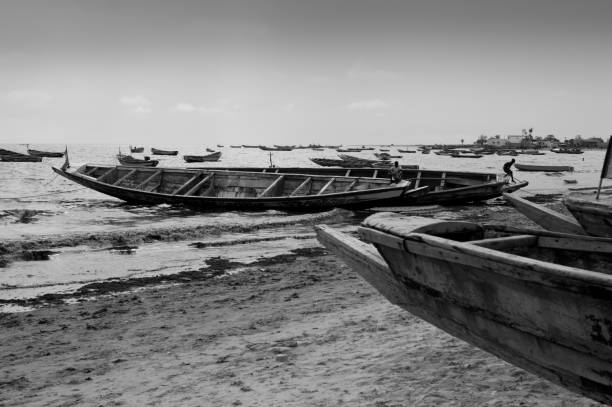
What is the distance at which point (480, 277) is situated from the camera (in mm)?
2748

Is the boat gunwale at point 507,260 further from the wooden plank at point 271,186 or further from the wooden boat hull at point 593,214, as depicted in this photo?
the wooden plank at point 271,186

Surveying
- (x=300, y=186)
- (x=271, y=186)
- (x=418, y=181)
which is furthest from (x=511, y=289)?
(x=418, y=181)

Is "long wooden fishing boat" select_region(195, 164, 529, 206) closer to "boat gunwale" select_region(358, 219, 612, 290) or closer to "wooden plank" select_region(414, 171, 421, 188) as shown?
"wooden plank" select_region(414, 171, 421, 188)

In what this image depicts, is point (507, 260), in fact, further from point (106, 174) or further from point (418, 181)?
point (106, 174)

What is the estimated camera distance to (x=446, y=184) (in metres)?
20.2

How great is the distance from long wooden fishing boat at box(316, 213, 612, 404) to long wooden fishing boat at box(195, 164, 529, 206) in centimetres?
1362

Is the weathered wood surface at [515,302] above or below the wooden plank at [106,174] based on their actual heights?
below

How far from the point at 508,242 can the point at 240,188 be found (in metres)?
15.2

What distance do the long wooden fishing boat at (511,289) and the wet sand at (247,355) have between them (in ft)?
2.52

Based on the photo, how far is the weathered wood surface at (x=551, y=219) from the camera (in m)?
6.06

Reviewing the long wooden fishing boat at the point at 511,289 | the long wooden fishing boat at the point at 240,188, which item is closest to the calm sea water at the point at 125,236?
the long wooden fishing boat at the point at 240,188

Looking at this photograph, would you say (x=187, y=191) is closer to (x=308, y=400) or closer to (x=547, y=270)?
(x=308, y=400)

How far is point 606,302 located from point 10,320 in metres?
6.27

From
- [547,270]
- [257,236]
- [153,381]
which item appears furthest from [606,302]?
[257,236]
